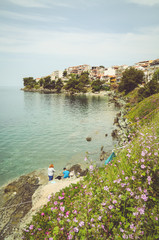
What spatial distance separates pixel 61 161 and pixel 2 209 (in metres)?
9.58

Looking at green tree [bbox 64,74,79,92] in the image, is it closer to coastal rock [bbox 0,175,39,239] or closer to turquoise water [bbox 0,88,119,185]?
turquoise water [bbox 0,88,119,185]

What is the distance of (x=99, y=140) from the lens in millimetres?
28328

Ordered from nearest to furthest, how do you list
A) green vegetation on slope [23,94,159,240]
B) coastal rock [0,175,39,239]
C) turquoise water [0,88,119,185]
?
1. green vegetation on slope [23,94,159,240]
2. coastal rock [0,175,39,239]
3. turquoise water [0,88,119,185]

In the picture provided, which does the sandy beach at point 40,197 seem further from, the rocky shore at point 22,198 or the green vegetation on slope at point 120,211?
the green vegetation on slope at point 120,211

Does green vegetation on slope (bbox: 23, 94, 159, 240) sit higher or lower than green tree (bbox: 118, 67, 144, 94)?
lower

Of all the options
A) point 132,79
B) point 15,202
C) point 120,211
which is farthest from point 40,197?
point 132,79

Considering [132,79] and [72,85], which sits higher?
[72,85]

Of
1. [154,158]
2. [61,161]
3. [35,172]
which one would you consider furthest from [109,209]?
[61,161]

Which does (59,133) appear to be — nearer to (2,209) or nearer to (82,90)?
(2,209)

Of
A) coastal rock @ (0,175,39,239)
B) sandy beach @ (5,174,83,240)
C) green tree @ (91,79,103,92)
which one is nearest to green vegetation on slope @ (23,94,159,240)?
sandy beach @ (5,174,83,240)

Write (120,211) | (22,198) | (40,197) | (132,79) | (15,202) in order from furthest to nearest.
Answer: (132,79) < (22,198) < (15,202) < (40,197) < (120,211)

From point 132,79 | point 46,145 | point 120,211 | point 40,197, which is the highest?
point 132,79

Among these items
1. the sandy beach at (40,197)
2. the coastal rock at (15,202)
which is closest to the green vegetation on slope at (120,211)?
the sandy beach at (40,197)

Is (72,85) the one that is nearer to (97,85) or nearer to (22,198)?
(97,85)
